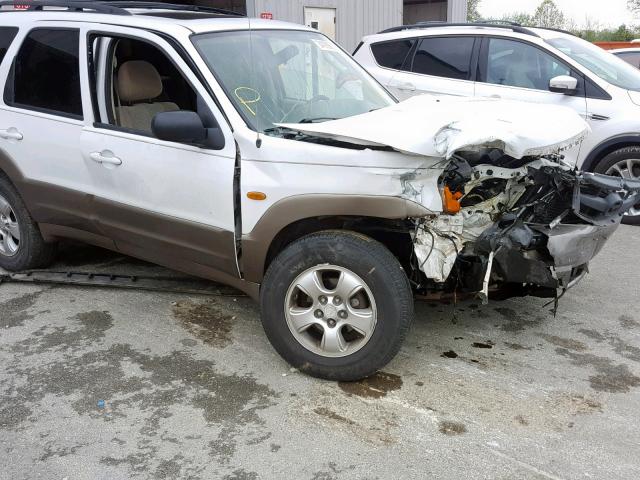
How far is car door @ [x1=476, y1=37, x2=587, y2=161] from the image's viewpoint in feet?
21.5

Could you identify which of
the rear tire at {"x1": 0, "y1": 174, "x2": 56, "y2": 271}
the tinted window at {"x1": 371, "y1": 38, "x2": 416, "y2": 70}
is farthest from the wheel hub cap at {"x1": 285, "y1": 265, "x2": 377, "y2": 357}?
the tinted window at {"x1": 371, "y1": 38, "x2": 416, "y2": 70}

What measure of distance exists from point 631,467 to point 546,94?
4.72 metres

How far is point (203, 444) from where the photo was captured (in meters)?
2.96

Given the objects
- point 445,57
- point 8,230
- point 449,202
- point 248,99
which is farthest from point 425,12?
point 449,202

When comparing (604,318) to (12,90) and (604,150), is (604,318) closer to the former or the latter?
(604,150)

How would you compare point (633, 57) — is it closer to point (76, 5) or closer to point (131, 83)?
point (131, 83)

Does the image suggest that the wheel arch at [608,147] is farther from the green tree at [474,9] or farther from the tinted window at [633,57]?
the green tree at [474,9]

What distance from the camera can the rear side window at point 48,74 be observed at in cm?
427

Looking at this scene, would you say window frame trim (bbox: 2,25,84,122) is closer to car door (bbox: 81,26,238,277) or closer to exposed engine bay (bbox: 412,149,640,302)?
car door (bbox: 81,26,238,277)

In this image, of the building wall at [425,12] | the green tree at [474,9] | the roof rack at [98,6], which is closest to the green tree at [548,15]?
the green tree at [474,9]

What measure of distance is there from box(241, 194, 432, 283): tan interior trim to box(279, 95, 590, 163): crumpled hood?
280 millimetres

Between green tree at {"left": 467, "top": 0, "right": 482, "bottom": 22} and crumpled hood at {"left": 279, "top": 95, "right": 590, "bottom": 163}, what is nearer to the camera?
crumpled hood at {"left": 279, "top": 95, "right": 590, "bottom": 163}

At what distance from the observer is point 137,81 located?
4.34 metres

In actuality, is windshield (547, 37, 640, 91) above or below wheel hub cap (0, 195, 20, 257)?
above
